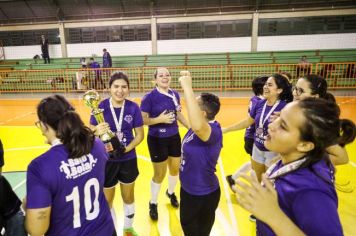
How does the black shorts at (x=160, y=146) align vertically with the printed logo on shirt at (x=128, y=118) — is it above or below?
below

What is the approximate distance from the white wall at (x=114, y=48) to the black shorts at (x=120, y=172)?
1747 centimetres

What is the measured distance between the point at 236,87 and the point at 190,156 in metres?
12.8

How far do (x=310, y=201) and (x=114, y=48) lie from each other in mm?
20607

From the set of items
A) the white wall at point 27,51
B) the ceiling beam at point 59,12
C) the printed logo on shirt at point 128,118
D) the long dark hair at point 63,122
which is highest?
the ceiling beam at point 59,12

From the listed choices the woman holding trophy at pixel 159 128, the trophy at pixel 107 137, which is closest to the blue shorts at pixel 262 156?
the woman holding trophy at pixel 159 128

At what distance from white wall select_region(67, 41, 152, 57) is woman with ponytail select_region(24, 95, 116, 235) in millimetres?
18785

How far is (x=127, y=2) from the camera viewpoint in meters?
19.1

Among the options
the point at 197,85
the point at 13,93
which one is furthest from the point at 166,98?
the point at 13,93

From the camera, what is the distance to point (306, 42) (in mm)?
18125

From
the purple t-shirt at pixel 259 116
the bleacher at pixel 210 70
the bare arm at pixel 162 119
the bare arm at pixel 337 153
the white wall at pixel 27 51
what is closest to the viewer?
the bare arm at pixel 337 153

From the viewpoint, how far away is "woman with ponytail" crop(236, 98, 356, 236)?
3.59 feet

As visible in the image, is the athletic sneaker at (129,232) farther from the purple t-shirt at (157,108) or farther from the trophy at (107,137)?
the purple t-shirt at (157,108)

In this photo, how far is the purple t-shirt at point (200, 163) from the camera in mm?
2516

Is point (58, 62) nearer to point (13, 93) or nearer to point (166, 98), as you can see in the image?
point (13, 93)
